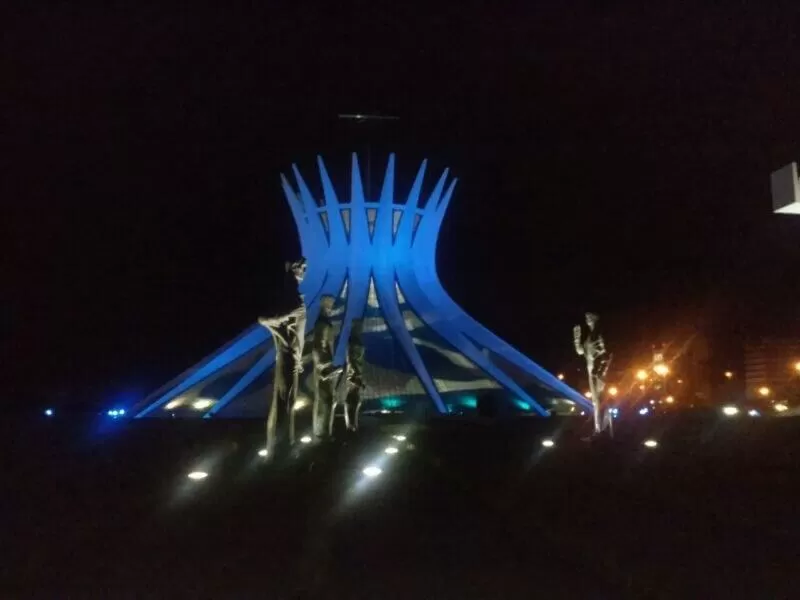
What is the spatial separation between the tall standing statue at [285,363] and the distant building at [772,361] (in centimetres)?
3278

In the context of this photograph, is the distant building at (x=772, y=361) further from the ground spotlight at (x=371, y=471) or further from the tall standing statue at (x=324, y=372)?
the ground spotlight at (x=371, y=471)

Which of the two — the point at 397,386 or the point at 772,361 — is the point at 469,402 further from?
the point at 772,361

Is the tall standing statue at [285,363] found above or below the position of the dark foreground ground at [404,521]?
above

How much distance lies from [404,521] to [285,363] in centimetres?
326

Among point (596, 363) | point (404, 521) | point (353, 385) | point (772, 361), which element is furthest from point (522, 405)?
point (772, 361)

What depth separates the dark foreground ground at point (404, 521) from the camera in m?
4.75

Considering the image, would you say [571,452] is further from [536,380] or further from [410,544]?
[536,380]

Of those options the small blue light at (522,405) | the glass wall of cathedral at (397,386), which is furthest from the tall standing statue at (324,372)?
the small blue light at (522,405)

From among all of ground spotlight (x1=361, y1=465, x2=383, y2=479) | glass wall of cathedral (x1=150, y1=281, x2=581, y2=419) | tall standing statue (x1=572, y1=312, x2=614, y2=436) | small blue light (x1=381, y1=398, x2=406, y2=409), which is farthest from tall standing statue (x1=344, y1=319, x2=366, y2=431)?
small blue light (x1=381, y1=398, x2=406, y2=409)

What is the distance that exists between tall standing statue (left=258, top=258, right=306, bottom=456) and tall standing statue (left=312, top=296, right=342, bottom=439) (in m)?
1.13

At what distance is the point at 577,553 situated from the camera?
17.4 feet

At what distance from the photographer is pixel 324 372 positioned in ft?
34.3

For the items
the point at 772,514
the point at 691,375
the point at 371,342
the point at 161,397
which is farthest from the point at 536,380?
the point at 691,375

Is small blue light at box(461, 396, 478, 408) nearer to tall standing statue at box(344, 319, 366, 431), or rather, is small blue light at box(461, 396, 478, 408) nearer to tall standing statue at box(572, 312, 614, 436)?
tall standing statue at box(572, 312, 614, 436)
